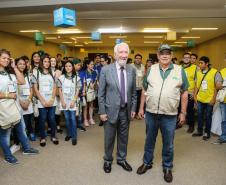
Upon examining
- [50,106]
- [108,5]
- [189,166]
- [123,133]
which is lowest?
[189,166]

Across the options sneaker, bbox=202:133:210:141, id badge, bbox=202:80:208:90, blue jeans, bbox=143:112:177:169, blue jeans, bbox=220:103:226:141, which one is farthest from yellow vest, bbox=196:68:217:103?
blue jeans, bbox=143:112:177:169

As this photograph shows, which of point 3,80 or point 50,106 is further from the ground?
point 3,80

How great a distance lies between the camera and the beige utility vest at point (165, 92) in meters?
2.52

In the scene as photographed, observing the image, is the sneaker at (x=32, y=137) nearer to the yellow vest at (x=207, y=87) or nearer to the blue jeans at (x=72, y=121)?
the blue jeans at (x=72, y=121)

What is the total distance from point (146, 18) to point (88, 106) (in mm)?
3609

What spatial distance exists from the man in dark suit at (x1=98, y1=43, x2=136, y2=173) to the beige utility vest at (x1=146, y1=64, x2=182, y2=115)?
30 cm

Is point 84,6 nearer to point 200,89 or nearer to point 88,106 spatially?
point 88,106

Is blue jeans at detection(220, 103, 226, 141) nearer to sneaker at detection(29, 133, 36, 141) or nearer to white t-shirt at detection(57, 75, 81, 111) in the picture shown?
white t-shirt at detection(57, 75, 81, 111)

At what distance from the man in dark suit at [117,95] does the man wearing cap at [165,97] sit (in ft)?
0.73

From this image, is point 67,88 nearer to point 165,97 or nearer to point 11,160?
point 11,160

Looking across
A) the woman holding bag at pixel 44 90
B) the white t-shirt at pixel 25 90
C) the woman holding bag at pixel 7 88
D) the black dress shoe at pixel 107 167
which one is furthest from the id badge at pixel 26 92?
the black dress shoe at pixel 107 167

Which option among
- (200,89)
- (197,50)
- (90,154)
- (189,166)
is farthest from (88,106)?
(197,50)

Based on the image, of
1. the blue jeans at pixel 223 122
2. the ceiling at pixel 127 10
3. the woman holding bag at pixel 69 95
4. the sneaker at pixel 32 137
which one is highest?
the ceiling at pixel 127 10

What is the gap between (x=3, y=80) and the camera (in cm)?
289
